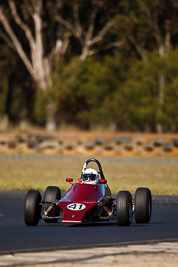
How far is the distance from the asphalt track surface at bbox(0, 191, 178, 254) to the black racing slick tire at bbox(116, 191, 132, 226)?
0.16m

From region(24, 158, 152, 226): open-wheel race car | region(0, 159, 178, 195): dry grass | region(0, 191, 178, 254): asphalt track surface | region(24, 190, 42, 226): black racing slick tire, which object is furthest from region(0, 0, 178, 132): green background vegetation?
region(24, 190, 42, 226): black racing slick tire

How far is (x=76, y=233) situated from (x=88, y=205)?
0.68 metres

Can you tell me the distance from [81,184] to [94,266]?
4.58m

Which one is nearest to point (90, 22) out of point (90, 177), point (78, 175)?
point (78, 175)

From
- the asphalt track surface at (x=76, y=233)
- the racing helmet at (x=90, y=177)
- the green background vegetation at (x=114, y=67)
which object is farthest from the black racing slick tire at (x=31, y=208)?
the green background vegetation at (x=114, y=67)

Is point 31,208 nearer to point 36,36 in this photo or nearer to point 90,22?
→ point 36,36

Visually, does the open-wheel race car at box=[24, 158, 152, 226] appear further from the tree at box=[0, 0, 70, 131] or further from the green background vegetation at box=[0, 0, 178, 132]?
the tree at box=[0, 0, 70, 131]

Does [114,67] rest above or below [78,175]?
above

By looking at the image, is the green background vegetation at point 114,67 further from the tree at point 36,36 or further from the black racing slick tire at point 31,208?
the black racing slick tire at point 31,208

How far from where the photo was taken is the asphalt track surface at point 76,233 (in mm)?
10188

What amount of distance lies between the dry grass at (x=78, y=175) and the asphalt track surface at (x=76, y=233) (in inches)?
272

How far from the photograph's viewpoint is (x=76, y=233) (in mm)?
11633

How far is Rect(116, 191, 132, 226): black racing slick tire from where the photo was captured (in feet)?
40.8

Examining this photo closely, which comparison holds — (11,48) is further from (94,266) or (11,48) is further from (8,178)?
(94,266)
